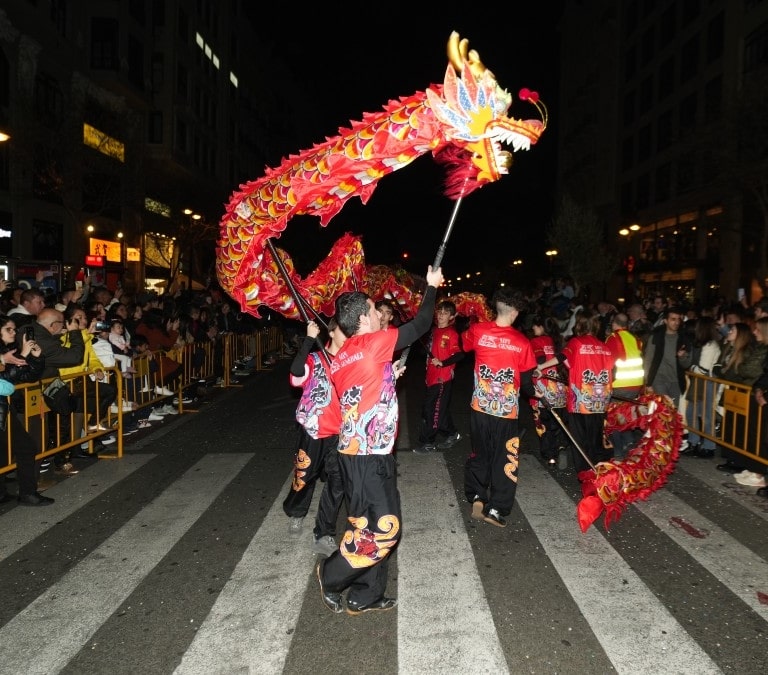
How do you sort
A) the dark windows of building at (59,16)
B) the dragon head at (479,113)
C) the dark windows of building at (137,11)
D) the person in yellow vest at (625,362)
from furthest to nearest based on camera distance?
1. the dark windows of building at (137,11)
2. the dark windows of building at (59,16)
3. the person in yellow vest at (625,362)
4. the dragon head at (479,113)

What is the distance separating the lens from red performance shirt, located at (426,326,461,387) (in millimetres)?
8172

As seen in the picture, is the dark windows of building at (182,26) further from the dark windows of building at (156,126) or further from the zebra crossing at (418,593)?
the zebra crossing at (418,593)

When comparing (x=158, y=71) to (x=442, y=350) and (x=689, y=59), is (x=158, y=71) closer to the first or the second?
(x=689, y=59)

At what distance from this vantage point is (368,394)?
3.86 metres

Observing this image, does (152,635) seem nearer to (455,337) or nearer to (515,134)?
(515,134)

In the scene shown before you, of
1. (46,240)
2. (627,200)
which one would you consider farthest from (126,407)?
(627,200)

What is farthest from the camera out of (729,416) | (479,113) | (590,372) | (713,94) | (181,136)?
(181,136)

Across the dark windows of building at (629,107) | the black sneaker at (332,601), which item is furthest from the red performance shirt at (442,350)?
the dark windows of building at (629,107)

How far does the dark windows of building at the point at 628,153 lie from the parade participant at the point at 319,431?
156 ft

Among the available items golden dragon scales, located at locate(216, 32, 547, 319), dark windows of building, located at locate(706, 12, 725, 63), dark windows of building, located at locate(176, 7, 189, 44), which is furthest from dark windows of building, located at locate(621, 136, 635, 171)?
golden dragon scales, located at locate(216, 32, 547, 319)

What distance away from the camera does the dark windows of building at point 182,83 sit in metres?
38.2

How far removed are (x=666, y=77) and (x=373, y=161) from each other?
4528 centimetres

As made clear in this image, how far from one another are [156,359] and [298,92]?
70735 mm

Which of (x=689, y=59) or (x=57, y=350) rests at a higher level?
(x=689, y=59)
